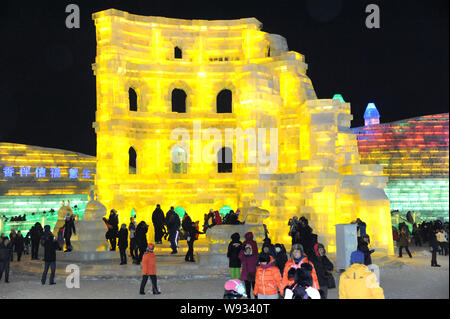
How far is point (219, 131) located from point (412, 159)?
46115mm

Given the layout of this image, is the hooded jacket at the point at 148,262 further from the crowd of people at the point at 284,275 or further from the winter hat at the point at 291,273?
the winter hat at the point at 291,273

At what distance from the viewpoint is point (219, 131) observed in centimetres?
3309

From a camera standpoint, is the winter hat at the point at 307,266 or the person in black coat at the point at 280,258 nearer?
the winter hat at the point at 307,266

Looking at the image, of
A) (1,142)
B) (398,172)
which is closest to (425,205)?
(398,172)

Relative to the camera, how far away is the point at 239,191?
31.0 metres

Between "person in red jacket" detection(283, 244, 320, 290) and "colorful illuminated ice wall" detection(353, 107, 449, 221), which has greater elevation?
"colorful illuminated ice wall" detection(353, 107, 449, 221)

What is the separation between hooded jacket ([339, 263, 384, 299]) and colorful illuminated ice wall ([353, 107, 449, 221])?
58.4 meters

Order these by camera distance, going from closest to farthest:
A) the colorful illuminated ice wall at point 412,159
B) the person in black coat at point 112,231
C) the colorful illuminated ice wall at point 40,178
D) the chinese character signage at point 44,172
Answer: the person in black coat at point 112,231, the colorful illuminated ice wall at point 40,178, the chinese character signage at point 44,172, the colorful illuminated ice wall at point 412,159

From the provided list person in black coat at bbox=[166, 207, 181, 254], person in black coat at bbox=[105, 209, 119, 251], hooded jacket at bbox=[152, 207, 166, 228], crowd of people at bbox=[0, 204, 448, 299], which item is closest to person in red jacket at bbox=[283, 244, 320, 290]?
crowd of people at bbox=[0, 204, 448, 299]

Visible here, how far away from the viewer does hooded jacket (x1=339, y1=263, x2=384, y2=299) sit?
7918mm

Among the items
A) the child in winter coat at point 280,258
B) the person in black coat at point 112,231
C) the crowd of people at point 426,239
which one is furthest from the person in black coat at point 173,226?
the crowd of people at point 426,239

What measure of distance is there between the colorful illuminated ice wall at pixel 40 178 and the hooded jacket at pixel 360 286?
42.0m

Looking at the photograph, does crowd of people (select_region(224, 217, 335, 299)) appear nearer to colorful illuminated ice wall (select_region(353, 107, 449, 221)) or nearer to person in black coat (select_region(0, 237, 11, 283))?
person in black coat (select_region(0, 237, 11, 283))

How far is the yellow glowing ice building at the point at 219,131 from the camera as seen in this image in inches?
1026
